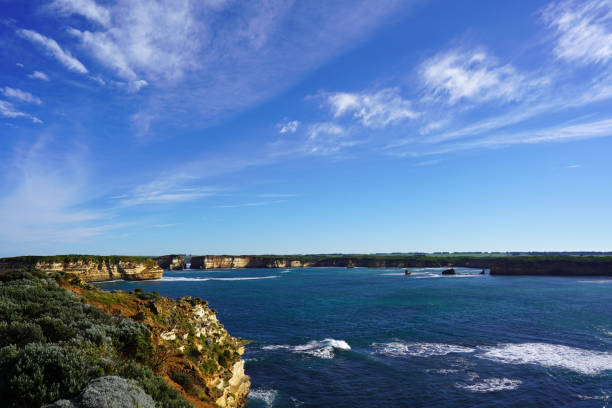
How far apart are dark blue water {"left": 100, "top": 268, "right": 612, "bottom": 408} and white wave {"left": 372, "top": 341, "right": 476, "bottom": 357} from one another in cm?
10

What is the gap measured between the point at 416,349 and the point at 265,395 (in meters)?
17.7

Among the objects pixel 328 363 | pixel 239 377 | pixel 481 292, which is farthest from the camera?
pixel 481 292

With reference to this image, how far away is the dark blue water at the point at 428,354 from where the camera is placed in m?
23.8

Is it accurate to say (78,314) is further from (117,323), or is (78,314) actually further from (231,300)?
(231,300)

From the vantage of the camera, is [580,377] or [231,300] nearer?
[580,377]

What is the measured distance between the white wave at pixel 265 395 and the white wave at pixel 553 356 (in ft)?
68.7

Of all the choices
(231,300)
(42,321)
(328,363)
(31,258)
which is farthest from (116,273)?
(42,321)

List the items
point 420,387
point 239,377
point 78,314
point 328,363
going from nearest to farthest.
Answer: point 78,314 → point 239,377 → point 420,387 → point 328,363

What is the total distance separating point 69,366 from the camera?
9.37 meters

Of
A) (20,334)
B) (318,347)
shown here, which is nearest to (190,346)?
(20,334)

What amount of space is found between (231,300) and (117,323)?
54.8 meters

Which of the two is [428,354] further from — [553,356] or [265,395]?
[265,395]

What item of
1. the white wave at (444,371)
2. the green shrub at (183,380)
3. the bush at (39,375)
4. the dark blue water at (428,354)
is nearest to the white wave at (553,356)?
the dark blue water at (428,354)

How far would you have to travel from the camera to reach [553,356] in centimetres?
3153
